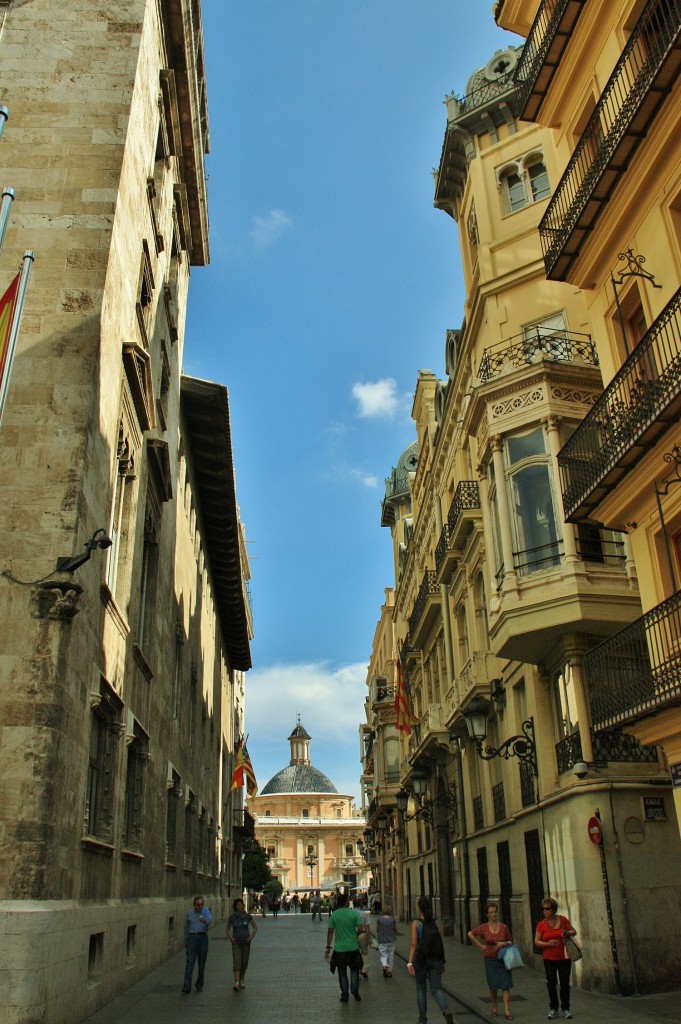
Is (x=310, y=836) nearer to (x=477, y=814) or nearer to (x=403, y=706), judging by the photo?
(x=403, y=706)

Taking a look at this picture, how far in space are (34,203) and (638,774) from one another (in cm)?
1354

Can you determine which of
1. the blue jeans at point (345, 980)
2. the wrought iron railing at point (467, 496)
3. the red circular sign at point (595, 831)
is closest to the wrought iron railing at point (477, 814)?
the wrought iron railing at point (467, 496)

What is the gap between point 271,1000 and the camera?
1403 centimetres

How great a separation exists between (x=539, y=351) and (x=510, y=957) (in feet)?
36.7

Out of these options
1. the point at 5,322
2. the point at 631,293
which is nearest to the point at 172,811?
the point at 5,322

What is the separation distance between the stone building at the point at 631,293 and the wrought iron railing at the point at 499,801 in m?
7.77

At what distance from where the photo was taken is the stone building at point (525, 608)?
14.1 m

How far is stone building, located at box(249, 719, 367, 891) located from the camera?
140 meters

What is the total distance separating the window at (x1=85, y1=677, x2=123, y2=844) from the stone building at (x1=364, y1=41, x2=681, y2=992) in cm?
704

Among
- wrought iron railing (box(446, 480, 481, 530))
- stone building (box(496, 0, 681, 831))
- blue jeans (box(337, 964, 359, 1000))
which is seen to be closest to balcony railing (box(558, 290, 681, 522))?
stone building (box(496, 0, 681, 831))

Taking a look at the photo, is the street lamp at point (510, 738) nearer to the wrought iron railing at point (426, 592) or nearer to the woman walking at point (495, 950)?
the woman walking at point (495, 950)

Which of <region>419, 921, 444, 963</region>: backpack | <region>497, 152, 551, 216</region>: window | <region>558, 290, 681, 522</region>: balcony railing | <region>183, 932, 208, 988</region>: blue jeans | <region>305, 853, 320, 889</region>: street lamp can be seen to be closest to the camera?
<region>558, 290, 681, 522</region>: balcony railing

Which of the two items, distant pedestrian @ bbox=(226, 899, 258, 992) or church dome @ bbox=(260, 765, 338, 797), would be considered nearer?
distant pedestrian @ bbox=(226, 899, 258, 992)

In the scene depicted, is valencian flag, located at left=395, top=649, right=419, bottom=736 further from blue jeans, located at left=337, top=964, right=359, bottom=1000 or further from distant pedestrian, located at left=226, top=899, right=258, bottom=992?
blue jeans, located at left=337, top=964, right=359, bottom=1000
